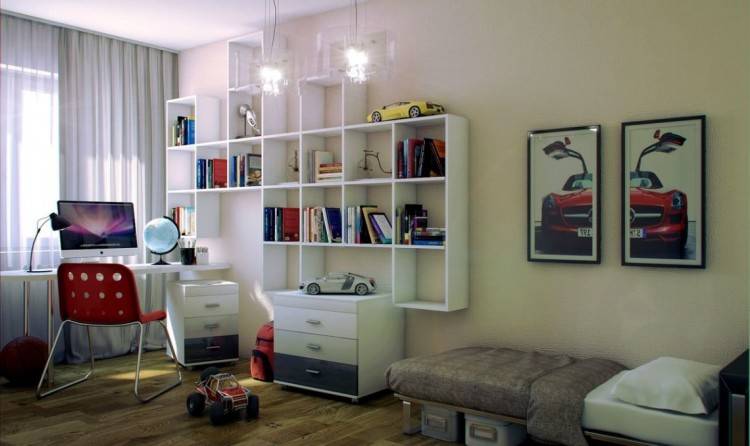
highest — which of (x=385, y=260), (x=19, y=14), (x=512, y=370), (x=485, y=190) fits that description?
(x=19, y=14)

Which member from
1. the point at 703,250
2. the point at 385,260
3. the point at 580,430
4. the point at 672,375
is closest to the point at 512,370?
the point at 580,430

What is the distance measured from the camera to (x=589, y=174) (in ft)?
12.1

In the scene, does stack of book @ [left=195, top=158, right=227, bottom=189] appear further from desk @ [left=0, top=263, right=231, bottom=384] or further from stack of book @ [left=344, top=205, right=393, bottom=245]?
stack of book @ [left=344, top=205, right=393, bottom=245]

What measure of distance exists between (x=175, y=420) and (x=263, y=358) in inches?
38.5

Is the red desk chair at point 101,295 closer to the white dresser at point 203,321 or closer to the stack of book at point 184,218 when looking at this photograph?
the white dresser at point 203,321

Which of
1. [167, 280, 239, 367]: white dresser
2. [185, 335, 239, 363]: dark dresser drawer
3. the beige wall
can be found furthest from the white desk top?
the beige wall

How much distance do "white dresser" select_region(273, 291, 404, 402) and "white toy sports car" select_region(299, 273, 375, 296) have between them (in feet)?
0.24

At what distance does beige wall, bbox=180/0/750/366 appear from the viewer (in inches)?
130

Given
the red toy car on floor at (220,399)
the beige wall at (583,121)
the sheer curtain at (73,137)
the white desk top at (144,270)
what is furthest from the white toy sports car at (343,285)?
the sheer curtain at (73,137)

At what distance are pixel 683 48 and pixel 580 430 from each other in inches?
78.3

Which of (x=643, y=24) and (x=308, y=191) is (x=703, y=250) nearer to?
(x=643, y=24)

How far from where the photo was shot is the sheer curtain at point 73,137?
4.98 meters

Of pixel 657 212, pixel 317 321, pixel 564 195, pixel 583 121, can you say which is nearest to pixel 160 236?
pixel 317 321

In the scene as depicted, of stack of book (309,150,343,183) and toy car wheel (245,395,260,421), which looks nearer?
Result: toy car wheel (245,395,260,421)
